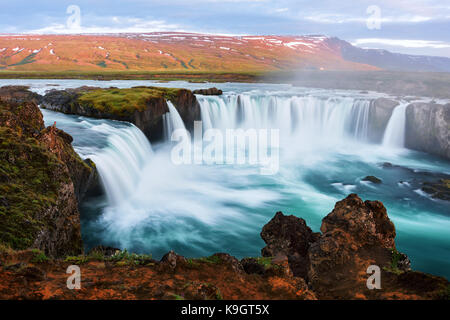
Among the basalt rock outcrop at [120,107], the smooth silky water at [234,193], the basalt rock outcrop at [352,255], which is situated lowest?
the smooth silky water at [234,193]

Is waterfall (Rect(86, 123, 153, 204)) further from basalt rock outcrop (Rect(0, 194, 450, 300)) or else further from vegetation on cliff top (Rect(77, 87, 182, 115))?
basalt rock outcrop (Rect(0, 194, 450, 300))

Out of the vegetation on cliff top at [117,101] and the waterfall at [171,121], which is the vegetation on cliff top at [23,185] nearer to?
the vegetation on cliff top at [117,101]

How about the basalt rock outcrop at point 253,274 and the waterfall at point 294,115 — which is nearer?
the basalt rock outcrop at point 253,274

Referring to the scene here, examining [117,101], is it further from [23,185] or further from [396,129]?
[396,129]

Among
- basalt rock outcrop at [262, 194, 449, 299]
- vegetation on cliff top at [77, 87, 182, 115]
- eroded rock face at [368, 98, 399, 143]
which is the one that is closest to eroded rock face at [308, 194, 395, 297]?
basalt rock outcrop at [262, 194, 449, 299]

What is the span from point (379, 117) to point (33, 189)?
39009mm

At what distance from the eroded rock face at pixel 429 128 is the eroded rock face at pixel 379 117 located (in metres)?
2.19

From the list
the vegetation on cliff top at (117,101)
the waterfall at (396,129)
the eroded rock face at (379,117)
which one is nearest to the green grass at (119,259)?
the vegetation on cliff top at (117,101)

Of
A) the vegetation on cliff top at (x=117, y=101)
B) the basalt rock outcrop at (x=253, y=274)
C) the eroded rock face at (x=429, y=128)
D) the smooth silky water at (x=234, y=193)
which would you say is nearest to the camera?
the basalt rock outcrop at (x=253, y=274)

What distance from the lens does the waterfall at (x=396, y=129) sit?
36500mm

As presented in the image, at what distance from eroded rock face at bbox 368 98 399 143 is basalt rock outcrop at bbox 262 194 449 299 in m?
31.5

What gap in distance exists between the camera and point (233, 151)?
3541cm

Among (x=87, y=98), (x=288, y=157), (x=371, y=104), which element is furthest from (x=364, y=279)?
(x=371, y=104)
